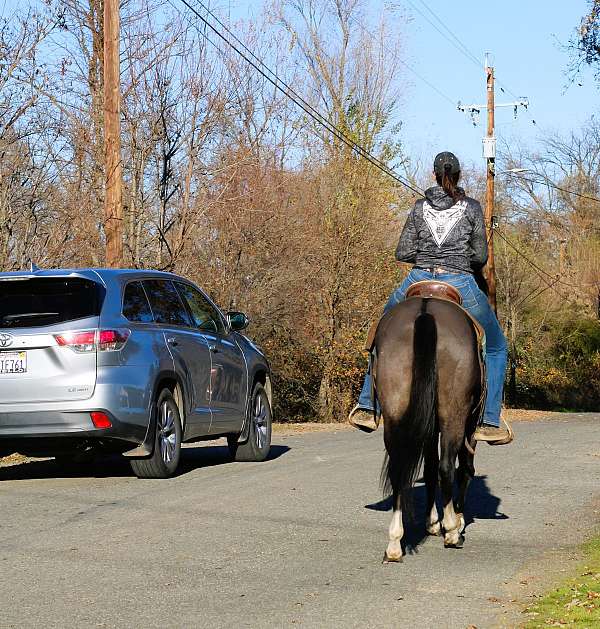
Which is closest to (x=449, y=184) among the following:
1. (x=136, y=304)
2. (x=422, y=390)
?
(x=422, y=390)

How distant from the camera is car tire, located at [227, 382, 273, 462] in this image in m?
13.5

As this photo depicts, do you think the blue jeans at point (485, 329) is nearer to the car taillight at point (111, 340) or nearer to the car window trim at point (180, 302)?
the car taillight at point (111, 340)

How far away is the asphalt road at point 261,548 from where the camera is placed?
20.1ft

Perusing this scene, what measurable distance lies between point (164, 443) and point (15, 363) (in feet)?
5.54

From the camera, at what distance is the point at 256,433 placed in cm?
1367

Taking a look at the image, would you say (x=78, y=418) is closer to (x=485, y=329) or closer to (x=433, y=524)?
(x=433, y=524)

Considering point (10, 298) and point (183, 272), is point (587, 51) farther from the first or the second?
point (10, 298)

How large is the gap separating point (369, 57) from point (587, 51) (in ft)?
28.1

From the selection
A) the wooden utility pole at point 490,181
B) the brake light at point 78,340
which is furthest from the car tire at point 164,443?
the wooden utility pole at point 490,181

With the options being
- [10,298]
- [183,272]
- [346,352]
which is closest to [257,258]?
[183,272]

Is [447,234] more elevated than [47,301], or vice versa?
[447,234]

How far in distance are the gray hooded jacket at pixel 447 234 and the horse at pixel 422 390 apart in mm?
636

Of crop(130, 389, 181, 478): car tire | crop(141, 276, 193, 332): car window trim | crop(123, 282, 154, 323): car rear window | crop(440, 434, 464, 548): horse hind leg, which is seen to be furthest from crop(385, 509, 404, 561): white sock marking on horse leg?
crop(141, 276, 193, 332): car window trim

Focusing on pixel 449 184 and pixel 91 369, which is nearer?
pixel 449 184
